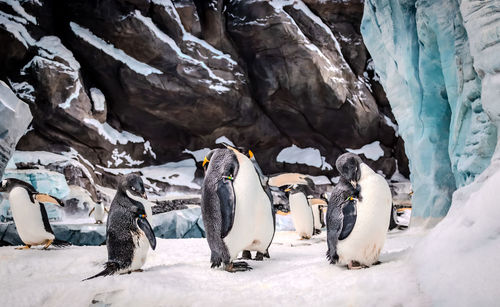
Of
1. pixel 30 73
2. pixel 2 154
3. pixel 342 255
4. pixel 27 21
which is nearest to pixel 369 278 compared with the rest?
pixel 342 255

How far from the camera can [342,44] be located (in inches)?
496

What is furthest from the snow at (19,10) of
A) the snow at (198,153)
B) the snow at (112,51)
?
the snow at (198,153)

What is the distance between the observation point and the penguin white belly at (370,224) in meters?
1.93

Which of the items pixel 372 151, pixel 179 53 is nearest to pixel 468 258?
pixel 179 53

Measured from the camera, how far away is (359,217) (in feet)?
6.42

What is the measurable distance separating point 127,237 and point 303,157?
1142 cm

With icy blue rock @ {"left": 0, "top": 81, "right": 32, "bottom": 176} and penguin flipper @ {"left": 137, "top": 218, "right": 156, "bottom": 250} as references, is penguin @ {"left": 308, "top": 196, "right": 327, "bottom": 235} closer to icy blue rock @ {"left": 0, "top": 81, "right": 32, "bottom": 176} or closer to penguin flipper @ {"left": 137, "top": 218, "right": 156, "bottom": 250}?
penguin flipper @ {"left": 137, "top": 218, "right": 156, "bottom": 250}

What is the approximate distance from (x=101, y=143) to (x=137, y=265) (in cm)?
977

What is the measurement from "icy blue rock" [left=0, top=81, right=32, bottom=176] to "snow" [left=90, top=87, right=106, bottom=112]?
6.22 metres

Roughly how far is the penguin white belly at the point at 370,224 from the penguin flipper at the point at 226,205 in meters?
0.78

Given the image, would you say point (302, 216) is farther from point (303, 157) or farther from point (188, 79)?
point (303, 157)

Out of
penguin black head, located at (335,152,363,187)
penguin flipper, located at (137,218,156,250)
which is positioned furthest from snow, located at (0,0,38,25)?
penguin black head, located at (335,152,363,187)

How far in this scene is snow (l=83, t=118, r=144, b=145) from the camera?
11094 millimetres

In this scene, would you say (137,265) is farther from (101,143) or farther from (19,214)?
(101,143)
